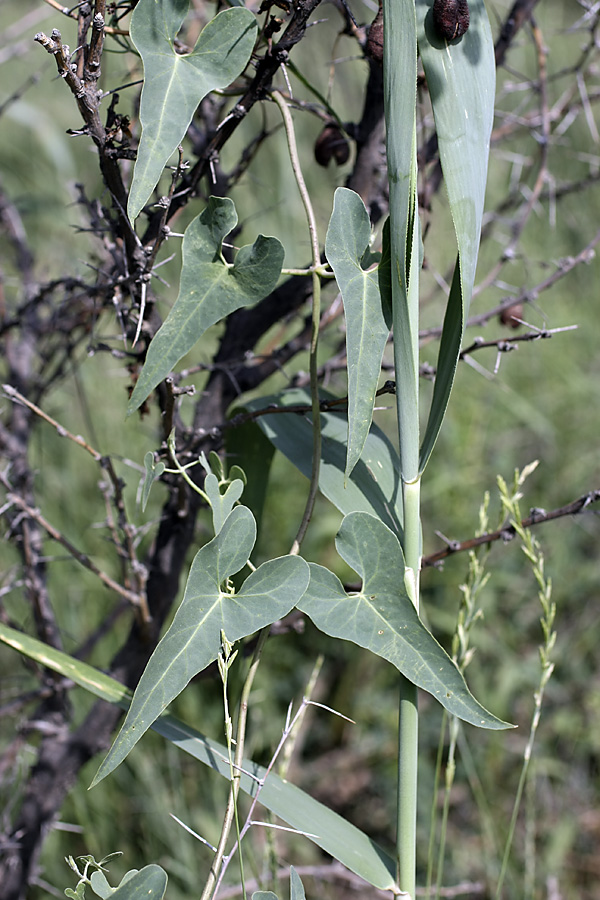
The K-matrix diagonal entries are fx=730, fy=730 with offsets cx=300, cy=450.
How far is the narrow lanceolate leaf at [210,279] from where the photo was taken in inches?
19.1

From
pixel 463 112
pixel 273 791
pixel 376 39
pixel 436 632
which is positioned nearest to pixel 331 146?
pixel 376 39

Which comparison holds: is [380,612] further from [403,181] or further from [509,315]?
[509,315]

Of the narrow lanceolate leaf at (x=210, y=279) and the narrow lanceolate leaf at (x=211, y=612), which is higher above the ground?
the narrow lanceolate leaf at (x=210, y=279)

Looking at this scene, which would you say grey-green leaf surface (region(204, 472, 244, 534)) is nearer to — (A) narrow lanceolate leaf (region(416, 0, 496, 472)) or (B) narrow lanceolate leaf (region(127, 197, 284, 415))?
(B) narrow lanceolate leaf (region(127, 197, 284, 415))

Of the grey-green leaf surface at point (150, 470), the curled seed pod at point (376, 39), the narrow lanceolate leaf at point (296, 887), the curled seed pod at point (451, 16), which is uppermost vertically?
the curled seed pod at point (451, 16)

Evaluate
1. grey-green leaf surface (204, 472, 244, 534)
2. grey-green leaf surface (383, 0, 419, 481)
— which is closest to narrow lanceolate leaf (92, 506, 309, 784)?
grey-green leaf surface (204, 472, 244, 534)

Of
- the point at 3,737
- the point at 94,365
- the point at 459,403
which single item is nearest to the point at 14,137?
the point at 94,365

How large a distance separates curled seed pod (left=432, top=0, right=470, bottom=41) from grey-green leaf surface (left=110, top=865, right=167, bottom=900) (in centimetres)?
56

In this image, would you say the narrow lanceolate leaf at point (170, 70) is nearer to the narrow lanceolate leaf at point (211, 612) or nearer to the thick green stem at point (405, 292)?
the thick green stem at point (405, 292)

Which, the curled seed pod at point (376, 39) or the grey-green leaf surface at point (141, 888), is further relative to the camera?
the curled seed pod at point (376, 39)

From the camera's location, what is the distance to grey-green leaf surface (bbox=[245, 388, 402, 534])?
58 cm

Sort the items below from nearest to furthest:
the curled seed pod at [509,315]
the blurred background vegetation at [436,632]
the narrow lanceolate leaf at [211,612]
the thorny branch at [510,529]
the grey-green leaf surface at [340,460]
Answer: the narrow lanceolate leaf at [211,612] < the grey-green leaf surface at [340,460] < the thorny branch at [510,529] < the curled seed pod at [509,315] < the blurred background vegetation at [436,632]

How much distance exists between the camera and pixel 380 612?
0.49 meters

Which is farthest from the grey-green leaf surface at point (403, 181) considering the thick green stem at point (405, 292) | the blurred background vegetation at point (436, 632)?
the blurred background vegetation at point (436, 632)
